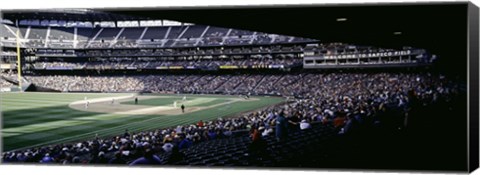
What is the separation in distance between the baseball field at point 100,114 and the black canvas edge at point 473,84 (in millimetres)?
6336

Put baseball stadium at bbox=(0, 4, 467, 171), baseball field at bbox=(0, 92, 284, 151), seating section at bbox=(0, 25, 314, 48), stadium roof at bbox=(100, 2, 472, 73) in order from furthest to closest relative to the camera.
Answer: seating section at bbox=(0, 25, 314, 48) → baseball field at bbox=(0, 92, 284, 151) → baseball stadium at bbox=(0, 4, 467, 171) → stadium roof at bbox=(100, 2, 472, 73)

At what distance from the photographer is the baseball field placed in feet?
51.2

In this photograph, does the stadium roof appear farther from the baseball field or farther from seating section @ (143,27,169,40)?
seating section @ (143,27,169,40)

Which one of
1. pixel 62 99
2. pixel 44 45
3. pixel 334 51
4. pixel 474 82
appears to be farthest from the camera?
pixel 44 45

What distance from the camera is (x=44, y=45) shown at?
22.2m

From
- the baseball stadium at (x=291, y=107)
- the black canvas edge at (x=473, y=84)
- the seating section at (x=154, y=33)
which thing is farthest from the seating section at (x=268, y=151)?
the seating section at (x=154, y=33)

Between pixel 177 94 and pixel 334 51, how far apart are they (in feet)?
21.0

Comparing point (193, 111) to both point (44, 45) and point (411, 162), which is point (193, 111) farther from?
point (44, 45)

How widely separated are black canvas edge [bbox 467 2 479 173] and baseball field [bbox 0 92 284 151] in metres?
6.34

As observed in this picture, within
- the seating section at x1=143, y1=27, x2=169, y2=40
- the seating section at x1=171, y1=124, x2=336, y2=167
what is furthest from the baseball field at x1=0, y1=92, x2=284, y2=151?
the seating section at x1=143, y1=27, x2=169, y2=40

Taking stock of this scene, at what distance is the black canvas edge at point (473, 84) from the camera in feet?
34.3

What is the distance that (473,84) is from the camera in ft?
34.9

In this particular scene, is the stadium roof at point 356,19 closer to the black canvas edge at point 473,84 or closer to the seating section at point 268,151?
the black canvas edge at point 473,84

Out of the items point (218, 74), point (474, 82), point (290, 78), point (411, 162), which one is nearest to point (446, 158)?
point (411, 162)
